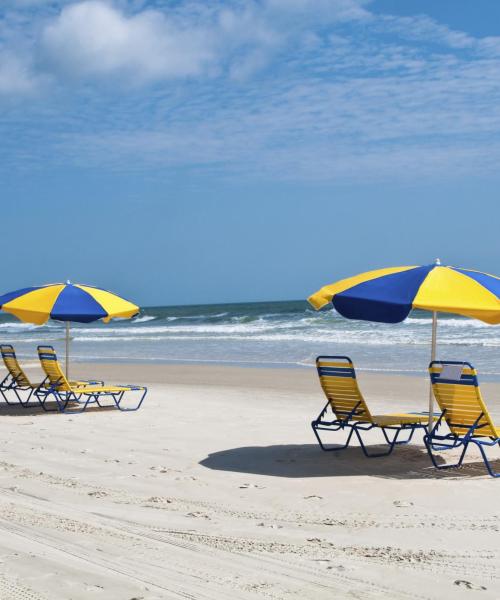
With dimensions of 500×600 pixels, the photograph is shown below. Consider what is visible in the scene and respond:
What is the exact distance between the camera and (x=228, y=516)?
5629 millimetres

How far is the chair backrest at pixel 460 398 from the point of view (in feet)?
22.7

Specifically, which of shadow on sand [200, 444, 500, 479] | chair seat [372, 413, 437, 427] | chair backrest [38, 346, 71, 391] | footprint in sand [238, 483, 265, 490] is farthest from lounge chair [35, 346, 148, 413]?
footprint in sand [238, 483, 265, 490]

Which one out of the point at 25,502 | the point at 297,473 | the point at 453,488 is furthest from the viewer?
the point at 297,473

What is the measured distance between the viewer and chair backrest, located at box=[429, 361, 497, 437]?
272 inches

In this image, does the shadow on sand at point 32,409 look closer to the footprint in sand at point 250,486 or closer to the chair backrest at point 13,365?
the chair backrest at point 13,365

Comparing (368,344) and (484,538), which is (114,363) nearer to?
(368,344)

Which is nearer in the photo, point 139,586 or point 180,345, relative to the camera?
point 139,586

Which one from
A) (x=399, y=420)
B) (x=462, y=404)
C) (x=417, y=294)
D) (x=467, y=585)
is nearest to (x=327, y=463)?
(x=399, y=420)

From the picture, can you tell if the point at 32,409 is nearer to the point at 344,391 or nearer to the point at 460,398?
the point at 344,391

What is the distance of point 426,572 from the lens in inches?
171

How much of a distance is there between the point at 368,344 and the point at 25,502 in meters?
23.3

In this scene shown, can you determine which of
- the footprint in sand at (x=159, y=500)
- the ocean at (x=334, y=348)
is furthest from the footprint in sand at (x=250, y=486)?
the ocean at (x=334, y=348)

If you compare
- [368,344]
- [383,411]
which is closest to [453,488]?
[383,411]

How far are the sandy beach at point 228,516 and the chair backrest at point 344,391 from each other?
0.41 m
